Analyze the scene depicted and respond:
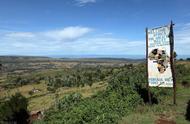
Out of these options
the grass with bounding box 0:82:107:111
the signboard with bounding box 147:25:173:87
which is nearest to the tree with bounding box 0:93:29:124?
the grass with bounding box 0:82:107:111

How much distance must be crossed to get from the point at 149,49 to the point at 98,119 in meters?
7.00

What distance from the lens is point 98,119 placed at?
47.6ft

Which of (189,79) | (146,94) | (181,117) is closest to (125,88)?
(146,94)

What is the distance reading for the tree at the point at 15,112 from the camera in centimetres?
3947

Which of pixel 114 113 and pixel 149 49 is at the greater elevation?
pixel 149 49

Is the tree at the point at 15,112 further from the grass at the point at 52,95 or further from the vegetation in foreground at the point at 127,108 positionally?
the vegetation in foreground at the point at 127,108

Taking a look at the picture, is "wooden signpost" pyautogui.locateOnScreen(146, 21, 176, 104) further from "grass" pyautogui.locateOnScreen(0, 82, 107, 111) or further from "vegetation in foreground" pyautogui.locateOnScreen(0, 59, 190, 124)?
"grass" pyautogui.locateOnScreen(0, 82, 107, 111)

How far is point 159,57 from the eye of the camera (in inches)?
732

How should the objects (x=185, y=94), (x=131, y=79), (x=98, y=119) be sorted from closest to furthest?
(x=98, y=119), (x=185, y=94), (x=131, y=79)

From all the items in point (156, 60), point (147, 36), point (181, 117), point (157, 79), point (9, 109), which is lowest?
point (9, 109)

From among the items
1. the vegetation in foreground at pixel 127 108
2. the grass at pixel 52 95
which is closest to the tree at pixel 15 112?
the grass at pixel 52 95

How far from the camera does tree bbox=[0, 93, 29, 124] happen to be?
39.5 m

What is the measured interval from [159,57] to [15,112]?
28768 millimetres

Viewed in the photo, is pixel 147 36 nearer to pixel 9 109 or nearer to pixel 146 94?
pixel 146 94
